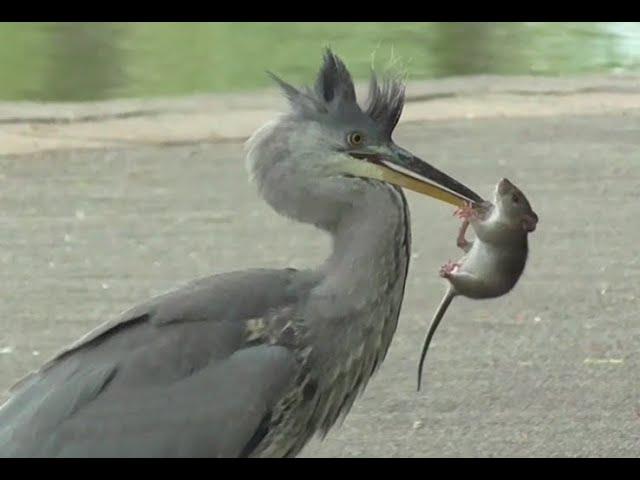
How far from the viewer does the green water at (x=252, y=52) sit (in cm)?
1402

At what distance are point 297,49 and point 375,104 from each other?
10742 mm

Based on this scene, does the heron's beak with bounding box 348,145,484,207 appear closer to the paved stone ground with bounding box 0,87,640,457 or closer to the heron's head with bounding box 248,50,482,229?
the heron's head with bounding box 248,50,482,229

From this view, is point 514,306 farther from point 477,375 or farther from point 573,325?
point 477,375

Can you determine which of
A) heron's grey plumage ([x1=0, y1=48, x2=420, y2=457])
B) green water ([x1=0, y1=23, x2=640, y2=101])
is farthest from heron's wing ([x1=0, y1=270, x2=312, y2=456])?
green water ([x1=0, y1=23, x2=640, y2=101])

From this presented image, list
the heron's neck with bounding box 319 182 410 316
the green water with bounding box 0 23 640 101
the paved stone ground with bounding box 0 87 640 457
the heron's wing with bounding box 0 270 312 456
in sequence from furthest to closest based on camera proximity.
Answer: the green water with bounding box 0 23 640 101 → the paved stone ground with bounding box 0 87 640 457 → the heron's neck with bounding box 319 182 410 316 → the heron's wing with bounding box 0 270 312 456

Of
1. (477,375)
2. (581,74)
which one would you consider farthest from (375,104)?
(581,74)

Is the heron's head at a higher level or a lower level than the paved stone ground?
higher

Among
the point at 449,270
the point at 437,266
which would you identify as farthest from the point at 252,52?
the point at 449,270

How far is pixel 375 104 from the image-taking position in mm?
4711

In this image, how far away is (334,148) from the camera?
4.60 metres

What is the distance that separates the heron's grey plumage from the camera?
14.3ft

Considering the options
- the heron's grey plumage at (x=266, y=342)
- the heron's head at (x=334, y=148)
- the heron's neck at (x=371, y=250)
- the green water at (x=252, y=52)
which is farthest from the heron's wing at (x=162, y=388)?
the green water at (x=252, y=52)

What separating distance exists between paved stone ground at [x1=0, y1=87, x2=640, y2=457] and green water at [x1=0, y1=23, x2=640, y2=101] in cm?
234

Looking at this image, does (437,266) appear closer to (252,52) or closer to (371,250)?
(371,250)
